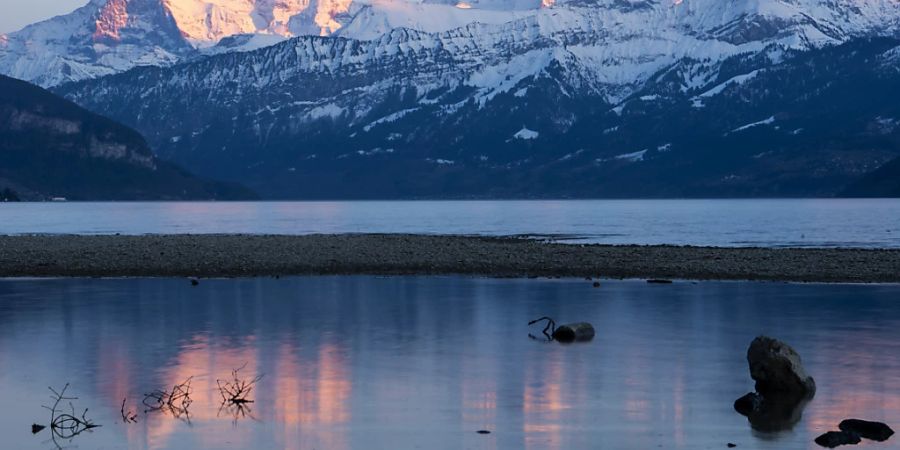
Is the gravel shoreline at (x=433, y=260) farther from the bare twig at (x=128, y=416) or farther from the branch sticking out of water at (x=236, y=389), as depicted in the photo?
the bare twig at (x=128, y=416)

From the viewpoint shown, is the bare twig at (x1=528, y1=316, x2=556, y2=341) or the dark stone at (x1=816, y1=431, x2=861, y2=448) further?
the bare twig at (x1=528, y1=316, x2=556, y2=341)

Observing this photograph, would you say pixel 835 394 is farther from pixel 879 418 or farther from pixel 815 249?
pixel 815 249

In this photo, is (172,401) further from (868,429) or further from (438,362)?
(868,429)

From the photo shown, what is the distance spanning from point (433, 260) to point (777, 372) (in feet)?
192

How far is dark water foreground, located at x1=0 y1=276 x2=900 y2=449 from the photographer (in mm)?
35281

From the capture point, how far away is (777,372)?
39.7m

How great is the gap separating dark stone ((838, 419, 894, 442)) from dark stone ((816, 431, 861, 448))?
48 cm

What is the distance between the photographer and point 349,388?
41406 mm

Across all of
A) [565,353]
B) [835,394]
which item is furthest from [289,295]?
[835,394]

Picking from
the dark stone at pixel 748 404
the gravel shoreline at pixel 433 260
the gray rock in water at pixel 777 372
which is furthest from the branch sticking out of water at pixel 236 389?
the gravel shoreline at pixel 433 260

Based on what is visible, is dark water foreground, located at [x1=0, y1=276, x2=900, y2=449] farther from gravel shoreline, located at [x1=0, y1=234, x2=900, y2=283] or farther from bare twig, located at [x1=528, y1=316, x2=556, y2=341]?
gravel shoreline, located at [x1=0, y1=234, x2=900, y2=283]

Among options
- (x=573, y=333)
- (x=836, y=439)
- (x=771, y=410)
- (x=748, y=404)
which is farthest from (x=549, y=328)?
(x=836, y=439)

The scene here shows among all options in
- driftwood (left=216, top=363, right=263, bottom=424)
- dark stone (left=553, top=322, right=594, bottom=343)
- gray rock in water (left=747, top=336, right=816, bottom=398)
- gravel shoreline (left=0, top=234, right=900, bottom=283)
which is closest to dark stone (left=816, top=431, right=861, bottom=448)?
gray rock in water (left=747, top=336, right=816, bottom=398)

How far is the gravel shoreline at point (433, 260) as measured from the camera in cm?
8712
